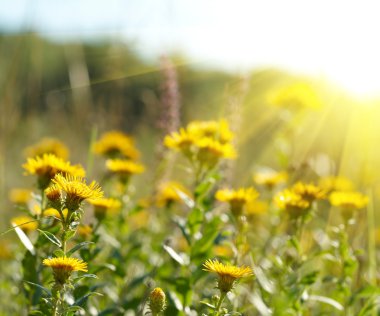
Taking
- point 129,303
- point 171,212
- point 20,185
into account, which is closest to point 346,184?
point 171,212

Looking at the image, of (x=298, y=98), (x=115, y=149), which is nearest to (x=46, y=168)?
(x=115, y=149)

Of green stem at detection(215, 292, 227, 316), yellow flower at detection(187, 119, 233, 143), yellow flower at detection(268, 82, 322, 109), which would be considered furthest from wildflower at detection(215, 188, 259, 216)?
yellow flower at detection(268, 82, 322, 109)

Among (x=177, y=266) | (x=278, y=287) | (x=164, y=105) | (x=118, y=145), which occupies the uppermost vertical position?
(x=164, y=105)

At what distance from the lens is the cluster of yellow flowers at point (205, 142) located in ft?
6.92

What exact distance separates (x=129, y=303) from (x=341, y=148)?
121 cm

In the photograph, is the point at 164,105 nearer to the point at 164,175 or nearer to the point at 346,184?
the point at 164,175

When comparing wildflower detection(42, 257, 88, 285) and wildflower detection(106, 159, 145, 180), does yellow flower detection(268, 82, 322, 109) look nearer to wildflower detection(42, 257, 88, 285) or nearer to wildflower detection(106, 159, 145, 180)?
wildflower detection(106, 159, 145, 180)

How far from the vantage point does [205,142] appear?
2096 mm

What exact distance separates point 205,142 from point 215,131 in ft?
0.68

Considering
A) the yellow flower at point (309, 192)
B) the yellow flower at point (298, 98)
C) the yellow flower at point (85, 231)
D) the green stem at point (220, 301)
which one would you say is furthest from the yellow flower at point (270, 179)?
the green stem at point (220, 301)

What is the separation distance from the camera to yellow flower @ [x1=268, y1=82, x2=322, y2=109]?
2.92 metres

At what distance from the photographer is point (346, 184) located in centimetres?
333

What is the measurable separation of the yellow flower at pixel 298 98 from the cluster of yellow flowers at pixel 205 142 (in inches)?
27.8

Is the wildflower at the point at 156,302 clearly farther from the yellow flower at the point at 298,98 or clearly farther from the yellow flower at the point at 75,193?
the yellow flower at the point at 298,98
